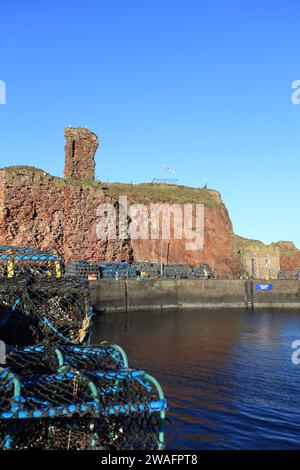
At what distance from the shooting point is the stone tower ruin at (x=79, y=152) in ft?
211

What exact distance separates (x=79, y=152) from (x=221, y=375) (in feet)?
167

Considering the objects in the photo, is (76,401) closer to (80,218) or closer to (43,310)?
(43,310)

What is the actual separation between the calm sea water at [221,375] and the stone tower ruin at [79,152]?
31371 mm

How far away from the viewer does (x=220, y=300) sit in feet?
163

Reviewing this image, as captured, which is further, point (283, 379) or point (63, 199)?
point (63, 199)

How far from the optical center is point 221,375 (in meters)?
18.9

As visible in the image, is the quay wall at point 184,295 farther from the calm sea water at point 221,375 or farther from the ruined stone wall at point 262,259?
the ruined stone wall at point 262,259

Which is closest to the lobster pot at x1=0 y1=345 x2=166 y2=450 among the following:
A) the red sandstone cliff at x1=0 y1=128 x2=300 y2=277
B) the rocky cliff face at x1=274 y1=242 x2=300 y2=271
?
the red sandstone cliff at x1=0 y1=128 x2=300 y2=277

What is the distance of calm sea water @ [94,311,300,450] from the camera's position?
12195 mm

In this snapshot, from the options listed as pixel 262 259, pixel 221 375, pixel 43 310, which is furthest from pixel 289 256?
pixel 43 310

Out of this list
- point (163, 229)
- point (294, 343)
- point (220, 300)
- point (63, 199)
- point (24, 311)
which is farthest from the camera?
point (163, 229)

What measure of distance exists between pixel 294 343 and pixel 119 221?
35216 mm
